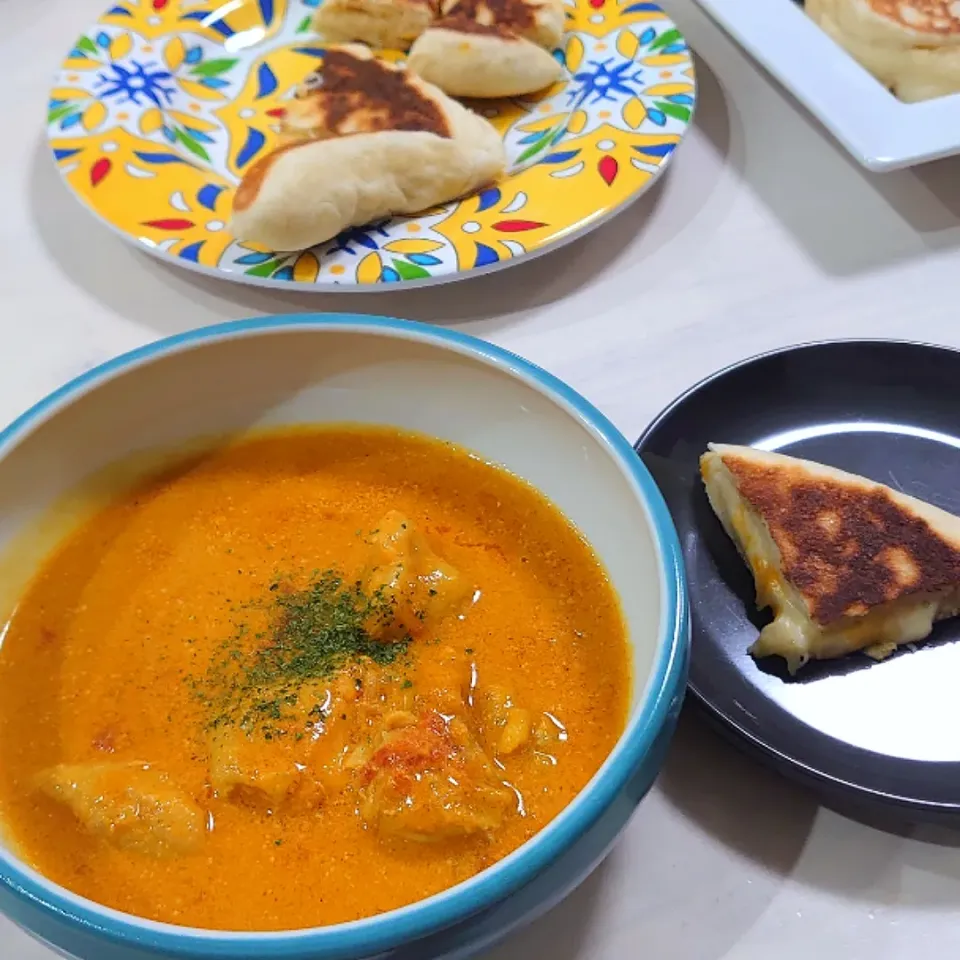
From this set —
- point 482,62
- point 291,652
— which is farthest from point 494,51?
point 291,652

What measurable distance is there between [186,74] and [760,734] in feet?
4.52

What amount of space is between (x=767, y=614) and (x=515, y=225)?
59 cm

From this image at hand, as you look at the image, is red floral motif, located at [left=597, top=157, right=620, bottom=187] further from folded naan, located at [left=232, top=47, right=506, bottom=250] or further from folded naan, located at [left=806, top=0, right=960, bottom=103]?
folded naan, located at [left=806, top=0, right=960, bottom=103]

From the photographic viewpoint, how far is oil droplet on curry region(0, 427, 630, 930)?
2.18 feet

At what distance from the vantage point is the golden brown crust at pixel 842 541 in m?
0.89

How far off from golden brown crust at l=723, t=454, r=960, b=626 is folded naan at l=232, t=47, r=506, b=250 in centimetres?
58

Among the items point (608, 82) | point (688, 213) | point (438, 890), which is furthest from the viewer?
point (608, 82)

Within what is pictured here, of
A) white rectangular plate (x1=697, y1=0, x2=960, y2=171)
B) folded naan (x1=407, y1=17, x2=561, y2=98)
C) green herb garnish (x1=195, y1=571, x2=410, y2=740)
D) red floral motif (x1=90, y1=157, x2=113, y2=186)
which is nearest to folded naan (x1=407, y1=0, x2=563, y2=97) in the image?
folded naan (x1=407, y1=17, x2=561, y2=98)

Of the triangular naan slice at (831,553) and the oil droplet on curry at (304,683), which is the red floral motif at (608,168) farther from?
the oil droplet on curry at (304,683)

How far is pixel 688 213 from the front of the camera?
1.41 m

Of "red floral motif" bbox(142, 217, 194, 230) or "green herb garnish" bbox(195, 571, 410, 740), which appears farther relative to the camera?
"red floral motif" bbox(142, 217, 194, 230)

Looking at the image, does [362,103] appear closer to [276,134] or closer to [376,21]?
[276,134]

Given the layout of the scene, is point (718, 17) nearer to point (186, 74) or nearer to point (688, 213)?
point (688, 213)

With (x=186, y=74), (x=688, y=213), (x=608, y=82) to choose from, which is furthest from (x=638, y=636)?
(x=186, y=74)
